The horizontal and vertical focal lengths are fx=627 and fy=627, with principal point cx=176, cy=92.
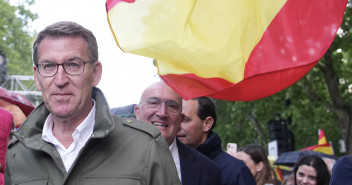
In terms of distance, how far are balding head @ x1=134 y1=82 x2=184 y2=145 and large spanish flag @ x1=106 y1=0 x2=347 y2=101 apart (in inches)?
3.5

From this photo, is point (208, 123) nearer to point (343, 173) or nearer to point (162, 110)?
point (162, 110)

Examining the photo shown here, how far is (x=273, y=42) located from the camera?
14.9 ft

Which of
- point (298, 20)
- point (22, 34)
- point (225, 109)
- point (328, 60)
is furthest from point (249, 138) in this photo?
point (298, 20)

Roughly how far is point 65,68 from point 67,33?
0.17 meters

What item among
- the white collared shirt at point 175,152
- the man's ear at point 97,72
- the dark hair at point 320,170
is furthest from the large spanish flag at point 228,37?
the dark hair at point 320,170

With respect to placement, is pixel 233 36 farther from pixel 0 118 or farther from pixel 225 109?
pixel 225 109

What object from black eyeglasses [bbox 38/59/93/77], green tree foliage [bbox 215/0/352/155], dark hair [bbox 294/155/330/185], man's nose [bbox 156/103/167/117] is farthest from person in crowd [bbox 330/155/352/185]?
green tree foliage [bbox 215/0/352/155]

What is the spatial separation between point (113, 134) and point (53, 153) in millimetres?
289

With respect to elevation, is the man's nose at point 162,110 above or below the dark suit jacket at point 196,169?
above

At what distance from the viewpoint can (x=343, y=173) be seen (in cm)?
382

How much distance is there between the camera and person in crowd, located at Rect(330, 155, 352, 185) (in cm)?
380

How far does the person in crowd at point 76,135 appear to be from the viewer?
2799mm

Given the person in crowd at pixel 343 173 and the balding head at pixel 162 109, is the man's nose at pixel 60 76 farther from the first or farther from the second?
the person in crowd at pixel 343 173

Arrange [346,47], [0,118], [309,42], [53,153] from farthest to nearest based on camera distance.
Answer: [346,47]
[309,42]
[0,118]
[53,153]
